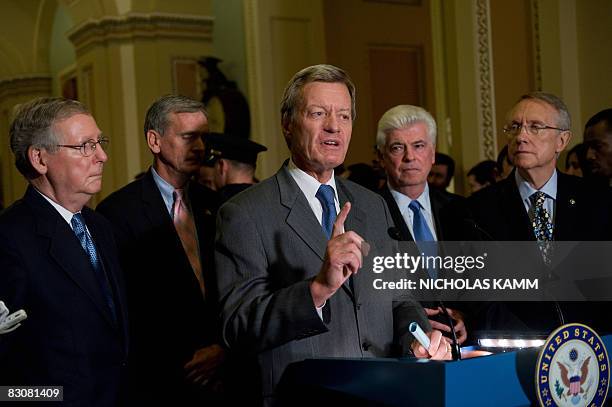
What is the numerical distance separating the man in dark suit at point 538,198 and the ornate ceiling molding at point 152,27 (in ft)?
22.2

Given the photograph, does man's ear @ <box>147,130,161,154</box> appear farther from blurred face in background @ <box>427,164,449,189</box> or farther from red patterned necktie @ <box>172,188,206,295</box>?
blurred face in background @ <box>427,164,449,189</box>

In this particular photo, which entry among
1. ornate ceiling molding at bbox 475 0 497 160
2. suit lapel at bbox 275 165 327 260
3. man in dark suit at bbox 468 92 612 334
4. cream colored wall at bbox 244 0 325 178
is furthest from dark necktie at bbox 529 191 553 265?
cream colored wall at bbox 244 0 325 178

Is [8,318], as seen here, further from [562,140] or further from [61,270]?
[562,140]

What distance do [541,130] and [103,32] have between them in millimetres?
7303

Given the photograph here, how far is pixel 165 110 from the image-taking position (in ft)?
10.1

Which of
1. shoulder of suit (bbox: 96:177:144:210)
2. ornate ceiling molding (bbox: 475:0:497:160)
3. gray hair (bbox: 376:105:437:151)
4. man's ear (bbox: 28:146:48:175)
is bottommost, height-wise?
shoulder of suit (bbox: 96:177:144:210)

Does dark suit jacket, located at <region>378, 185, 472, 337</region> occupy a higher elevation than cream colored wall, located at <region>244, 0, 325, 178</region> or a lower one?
lower

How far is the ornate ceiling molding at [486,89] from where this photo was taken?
5.39 m

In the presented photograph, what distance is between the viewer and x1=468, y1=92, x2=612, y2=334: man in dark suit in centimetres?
275

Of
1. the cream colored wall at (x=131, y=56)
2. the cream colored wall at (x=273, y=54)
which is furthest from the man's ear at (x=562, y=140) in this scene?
the cream colored wall at (x=131, y=56)

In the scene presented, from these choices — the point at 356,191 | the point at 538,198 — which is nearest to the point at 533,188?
the point at 538,198

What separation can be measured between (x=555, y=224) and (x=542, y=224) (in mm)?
46

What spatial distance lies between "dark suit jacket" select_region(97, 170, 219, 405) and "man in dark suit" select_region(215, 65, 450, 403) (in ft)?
2.72

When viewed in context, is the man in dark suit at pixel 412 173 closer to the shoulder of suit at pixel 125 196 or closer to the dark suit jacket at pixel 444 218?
the dark suit jacket at pixel 444 218
